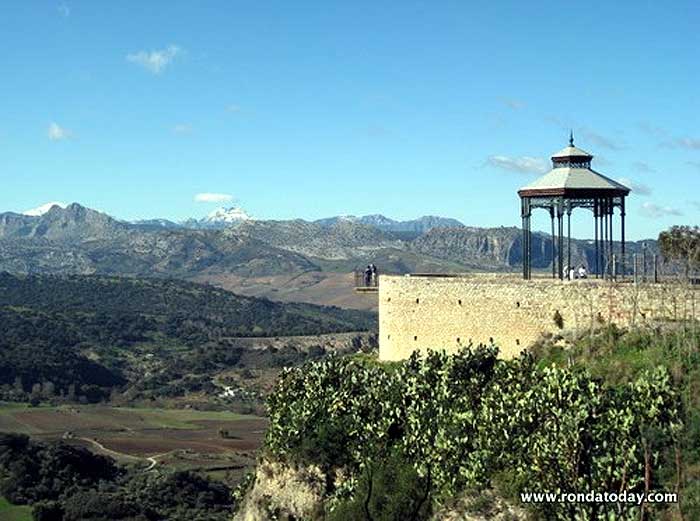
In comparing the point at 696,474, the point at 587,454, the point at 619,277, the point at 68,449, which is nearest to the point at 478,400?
the point at 587,454

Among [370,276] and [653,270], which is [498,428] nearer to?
[653,270]

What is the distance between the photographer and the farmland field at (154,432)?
100625mm

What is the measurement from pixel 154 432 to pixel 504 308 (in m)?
92.0

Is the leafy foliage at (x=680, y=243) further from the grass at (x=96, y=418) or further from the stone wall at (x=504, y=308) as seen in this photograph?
the grass at (x=96, y=418)

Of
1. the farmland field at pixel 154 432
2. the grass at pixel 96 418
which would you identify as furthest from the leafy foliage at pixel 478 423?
the grass at pixel 96 418

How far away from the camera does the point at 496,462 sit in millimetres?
23859

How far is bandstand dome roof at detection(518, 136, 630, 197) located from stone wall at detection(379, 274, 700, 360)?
3.19 m

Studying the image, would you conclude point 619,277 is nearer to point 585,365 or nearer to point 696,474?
point 585,365

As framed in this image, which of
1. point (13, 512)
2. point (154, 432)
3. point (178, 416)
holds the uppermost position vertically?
point (178, 416)

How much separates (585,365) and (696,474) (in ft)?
17.9

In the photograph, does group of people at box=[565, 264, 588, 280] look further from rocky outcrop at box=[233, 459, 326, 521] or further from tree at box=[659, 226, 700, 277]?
rocky outcrop at box=[233, 459, 326, 521]

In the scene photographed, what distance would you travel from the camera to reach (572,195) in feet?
104

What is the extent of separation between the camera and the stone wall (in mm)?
27359

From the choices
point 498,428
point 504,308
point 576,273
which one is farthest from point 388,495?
point 576,273
